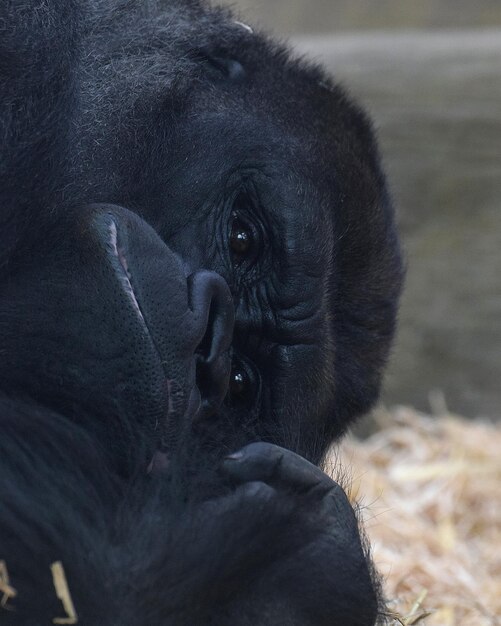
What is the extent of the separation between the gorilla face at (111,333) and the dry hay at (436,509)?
694mm

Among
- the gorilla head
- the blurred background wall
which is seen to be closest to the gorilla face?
the gorilla head

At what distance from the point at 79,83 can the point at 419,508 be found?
81.8 inches

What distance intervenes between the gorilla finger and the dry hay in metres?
0.58

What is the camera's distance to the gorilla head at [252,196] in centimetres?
186

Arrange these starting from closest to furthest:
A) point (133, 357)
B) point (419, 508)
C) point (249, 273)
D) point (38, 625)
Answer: point (38, 625), point (133, 357), point (249, 273), point (419, 508)

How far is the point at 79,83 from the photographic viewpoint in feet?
6.15

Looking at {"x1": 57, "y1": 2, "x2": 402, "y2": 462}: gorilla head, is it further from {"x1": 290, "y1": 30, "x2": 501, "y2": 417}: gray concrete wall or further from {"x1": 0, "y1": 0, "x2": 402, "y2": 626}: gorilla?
{"x1": 290, "y1": 30, "x2": 501, "y2": 417}: gray concrete wall

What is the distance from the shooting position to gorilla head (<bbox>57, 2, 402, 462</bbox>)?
186cm

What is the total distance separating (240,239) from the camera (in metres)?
1.90

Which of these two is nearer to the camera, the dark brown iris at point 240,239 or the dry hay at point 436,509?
the dark brown iris at point 240,239

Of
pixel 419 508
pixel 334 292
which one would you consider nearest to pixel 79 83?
pixel 334 292

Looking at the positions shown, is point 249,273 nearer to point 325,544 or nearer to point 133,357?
point 133,357

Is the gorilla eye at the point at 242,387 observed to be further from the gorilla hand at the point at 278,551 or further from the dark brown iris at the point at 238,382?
the gorilla hand at the point at 278,551

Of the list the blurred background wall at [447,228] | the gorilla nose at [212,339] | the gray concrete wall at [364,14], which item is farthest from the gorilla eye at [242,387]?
the gray concrete wall at [364,14]
